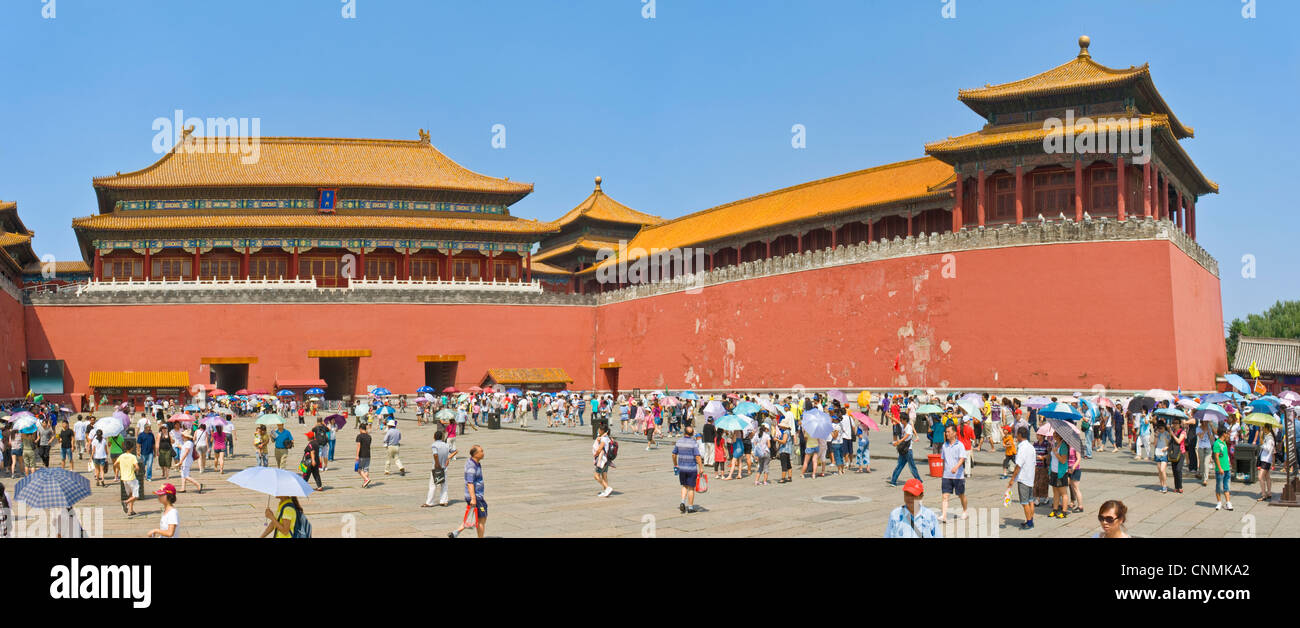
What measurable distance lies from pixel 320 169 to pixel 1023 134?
36.4m

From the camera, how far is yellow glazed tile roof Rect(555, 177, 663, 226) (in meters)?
59.8

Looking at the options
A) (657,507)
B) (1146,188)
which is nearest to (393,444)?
(657,507)

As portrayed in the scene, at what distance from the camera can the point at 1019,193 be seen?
106 ft

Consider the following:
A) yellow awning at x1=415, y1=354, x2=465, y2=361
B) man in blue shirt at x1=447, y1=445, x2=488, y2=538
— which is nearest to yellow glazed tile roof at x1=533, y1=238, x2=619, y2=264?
yellow awning at x1=415, y1=354, x2=465, y2=361

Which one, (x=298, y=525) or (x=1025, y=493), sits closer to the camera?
(x=298, y=525)

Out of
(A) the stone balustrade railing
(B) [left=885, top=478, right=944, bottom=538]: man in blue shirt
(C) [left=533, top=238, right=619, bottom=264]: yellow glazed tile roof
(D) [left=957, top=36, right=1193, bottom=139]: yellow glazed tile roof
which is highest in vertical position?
(D) [left=957, top=36, right=1193, bottom=139]: yellow glazed tile roof

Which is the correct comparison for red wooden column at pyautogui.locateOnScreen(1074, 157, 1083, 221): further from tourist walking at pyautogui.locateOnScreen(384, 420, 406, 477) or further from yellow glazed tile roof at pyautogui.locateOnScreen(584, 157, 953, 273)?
tourist walking at pyautogui.locateOnScreen(384, 420, 406, 477)

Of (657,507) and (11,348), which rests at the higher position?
(11,348)

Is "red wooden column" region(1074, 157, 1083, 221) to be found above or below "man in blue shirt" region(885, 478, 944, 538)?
above

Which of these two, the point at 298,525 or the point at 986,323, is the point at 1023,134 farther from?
the point at 298,525

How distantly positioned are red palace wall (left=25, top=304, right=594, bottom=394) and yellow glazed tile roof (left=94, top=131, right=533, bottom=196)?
7.53 metres
